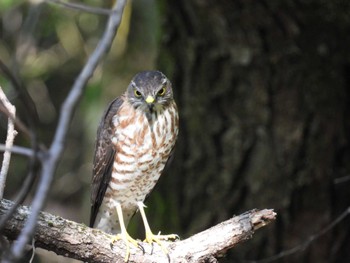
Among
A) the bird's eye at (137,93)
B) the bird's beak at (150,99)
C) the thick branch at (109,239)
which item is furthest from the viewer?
the bird's eye at (137,93)

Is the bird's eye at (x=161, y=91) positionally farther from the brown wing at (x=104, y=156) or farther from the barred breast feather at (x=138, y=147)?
the brown wing at (x=104, y=156)

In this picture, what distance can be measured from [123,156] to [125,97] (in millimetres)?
405

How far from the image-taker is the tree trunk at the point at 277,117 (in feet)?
17.0

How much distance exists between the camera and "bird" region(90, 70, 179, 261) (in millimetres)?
4301

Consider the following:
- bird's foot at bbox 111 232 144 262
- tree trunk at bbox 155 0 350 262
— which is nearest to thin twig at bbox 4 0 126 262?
bird's foot at bbox 111 232 144 262

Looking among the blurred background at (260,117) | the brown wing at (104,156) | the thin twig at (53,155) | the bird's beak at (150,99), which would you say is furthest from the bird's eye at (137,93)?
the thin twig at (53,155)

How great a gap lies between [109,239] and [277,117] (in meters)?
2.00

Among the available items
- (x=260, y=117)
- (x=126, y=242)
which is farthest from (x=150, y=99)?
(x=260, y=117)

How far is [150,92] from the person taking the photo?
420 cm

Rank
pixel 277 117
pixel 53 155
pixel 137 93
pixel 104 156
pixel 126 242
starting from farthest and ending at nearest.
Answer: pixel 277 117 < pixel 104 156 < pixel 137 93 < pixel 126 242 < pixel 53 155

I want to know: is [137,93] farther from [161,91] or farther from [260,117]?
[260,117]

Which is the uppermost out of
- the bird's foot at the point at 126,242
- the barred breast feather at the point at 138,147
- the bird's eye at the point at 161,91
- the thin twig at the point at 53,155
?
the bird's eye at the point at 161,91

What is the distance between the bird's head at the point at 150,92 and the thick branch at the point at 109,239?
35.6 inches

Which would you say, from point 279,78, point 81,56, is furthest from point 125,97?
point 81,56
